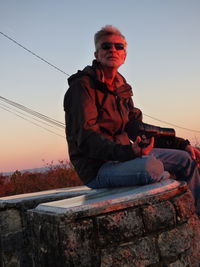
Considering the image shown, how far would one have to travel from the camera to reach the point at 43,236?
7.93 ft

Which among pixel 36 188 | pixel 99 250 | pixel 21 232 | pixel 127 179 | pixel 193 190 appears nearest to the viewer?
pixel 99 250

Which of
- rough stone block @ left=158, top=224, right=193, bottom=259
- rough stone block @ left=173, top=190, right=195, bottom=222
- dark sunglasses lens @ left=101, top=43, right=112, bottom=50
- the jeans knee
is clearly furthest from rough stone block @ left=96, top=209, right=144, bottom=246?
dark sunglasses lens @ left=101, top=43, right=112, bottom=50

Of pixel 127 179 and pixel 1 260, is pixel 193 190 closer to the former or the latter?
pixel 127 179

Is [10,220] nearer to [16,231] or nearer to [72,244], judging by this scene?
[16,231]

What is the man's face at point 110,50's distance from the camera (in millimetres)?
3197

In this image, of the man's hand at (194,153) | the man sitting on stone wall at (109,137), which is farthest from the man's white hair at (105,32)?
the man's hand at (194,153)

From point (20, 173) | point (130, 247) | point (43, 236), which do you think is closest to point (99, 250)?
point (130, 247)

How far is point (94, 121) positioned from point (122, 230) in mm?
984

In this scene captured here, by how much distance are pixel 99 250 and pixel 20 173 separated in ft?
21.9

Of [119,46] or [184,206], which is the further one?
[119,46]

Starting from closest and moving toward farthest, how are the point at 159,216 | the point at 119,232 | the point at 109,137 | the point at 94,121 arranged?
the point at 119,232
the point at 159,216
the point at 94,121
the point at 109,137

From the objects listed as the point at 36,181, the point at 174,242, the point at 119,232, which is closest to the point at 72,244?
the point at 119,232

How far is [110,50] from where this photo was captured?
320 cm

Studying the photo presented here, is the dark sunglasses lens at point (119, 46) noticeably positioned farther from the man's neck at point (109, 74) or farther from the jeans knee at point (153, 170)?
the jeans knee at point (153, 170)
